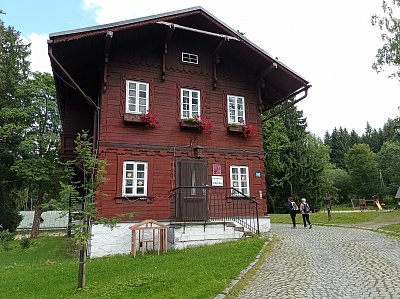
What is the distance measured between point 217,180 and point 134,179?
11.5 ft

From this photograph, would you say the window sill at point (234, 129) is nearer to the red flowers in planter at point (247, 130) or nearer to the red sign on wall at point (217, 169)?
the red flowers in planter at point (247, 130)

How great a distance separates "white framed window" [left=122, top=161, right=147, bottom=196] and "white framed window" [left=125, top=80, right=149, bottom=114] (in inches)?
85.3

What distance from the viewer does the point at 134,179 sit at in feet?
43.2

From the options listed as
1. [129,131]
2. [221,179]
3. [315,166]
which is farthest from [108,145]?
[315,166]

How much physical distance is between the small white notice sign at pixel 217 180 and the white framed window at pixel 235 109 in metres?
2.72

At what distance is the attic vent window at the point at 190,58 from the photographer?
50.2ft

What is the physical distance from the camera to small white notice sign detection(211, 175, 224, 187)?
14376 millimetres

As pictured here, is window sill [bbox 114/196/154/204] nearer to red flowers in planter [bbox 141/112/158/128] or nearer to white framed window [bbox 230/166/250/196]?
red flowers in planter [bbox 141/112/158/128]

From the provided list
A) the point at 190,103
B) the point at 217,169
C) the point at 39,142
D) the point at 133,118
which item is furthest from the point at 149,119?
the point at 39,142

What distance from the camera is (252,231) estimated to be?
13.8 metres

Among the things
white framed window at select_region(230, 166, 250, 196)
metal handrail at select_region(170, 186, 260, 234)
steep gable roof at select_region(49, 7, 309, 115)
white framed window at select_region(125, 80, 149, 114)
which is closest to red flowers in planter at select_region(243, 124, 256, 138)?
white framed window at select_region(230, 166, 250, 196)

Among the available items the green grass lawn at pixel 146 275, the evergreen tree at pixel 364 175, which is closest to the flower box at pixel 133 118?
the green grass lawn at pixel 146 275

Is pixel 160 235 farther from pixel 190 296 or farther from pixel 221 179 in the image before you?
pixel 190 296

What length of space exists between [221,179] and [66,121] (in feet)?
26.9
